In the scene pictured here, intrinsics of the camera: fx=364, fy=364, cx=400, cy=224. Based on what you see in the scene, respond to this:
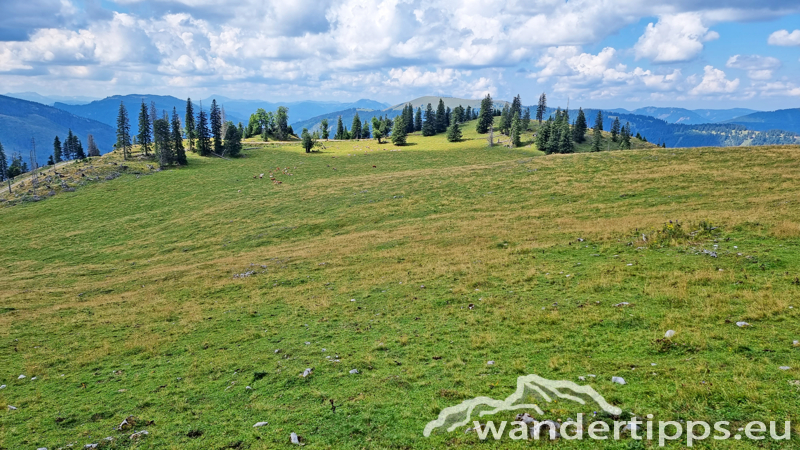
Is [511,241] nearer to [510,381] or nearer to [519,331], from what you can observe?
[519,331]

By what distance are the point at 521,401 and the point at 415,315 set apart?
28.0 feet

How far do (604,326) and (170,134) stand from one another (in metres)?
114

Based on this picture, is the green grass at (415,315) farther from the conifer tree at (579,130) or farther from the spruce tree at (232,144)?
the conifer tree at (579,130)

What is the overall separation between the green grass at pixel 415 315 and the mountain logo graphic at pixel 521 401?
0.44m

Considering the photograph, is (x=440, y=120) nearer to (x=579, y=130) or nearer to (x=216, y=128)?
(x=579, y=130)

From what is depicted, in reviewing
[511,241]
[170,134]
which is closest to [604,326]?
[511,241]

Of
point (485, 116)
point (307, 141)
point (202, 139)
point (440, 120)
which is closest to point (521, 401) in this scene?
point (307, 141)

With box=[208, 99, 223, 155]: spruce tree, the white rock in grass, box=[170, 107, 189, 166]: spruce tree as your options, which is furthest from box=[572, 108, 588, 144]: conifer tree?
the white rock in grass

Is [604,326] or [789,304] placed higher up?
[789,304]

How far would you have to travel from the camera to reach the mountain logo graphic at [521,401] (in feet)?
31.7

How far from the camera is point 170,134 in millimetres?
99000

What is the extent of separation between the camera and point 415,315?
18297mm

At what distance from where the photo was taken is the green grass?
34.6 feet

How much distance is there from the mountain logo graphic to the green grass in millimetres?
444
